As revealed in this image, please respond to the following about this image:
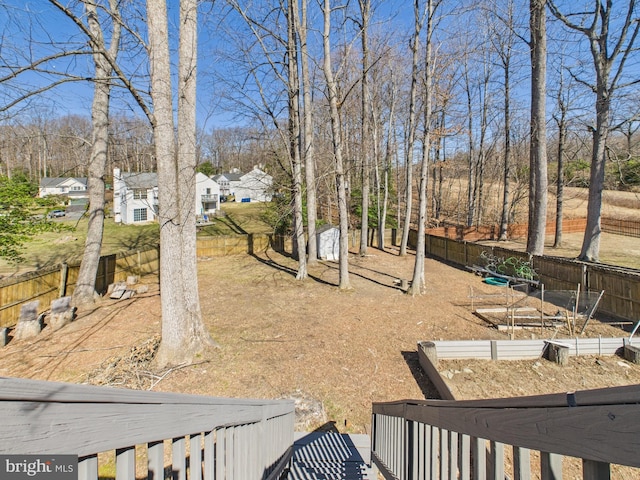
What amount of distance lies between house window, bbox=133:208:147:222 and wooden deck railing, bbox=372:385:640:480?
34.1 metres

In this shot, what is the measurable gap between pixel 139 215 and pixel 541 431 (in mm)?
35238

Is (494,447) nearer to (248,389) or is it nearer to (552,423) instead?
(552,423)

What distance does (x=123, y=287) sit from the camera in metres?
11.0

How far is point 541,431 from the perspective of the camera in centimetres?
91

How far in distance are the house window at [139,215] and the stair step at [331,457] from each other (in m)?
31.7

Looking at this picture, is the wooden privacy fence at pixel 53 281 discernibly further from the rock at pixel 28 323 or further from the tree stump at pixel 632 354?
the tree stump at pixel 632 354

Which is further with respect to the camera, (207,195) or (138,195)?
(207,195)

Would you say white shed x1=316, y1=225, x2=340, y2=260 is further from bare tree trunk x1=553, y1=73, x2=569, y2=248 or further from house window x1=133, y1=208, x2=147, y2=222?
house window x1=133, y1=208, x2=147, y2=222

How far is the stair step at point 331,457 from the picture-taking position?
3.25 metres

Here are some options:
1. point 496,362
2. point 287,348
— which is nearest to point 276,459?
point 287,348

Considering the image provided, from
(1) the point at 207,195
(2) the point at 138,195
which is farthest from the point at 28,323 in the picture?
(1) the point at 207,195

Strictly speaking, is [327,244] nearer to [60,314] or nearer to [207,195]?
[60,314]

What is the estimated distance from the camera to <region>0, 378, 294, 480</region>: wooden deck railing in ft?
2.08

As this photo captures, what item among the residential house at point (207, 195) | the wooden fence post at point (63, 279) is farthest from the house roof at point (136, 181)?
the residential house at point (207, 195)
